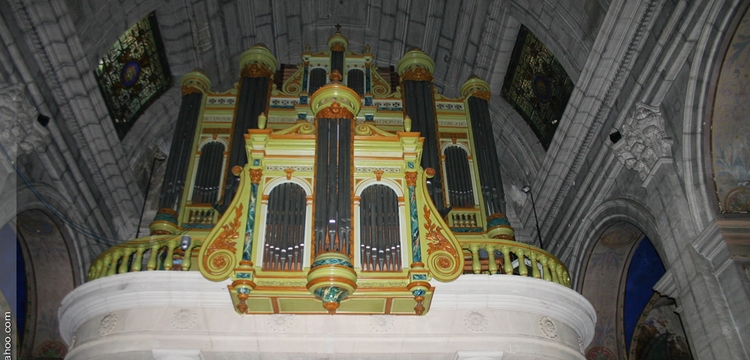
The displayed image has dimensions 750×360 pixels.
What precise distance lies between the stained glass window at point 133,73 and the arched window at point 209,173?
6.55 ft

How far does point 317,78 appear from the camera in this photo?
1181cm

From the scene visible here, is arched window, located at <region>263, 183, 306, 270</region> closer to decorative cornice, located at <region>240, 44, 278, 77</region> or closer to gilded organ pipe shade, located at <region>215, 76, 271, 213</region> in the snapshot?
gilded organ pipe shade, located at <region>215, 76, 271, 213</region>

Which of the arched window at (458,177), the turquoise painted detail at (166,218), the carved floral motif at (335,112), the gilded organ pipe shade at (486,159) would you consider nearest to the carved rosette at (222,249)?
the carved floral motif at (335,112)

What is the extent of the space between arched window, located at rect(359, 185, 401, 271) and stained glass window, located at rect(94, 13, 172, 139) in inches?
230

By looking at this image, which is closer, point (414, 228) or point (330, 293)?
point (330, 293)

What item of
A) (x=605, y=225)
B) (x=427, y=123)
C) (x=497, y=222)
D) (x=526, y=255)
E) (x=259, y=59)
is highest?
(x=259, y=59)

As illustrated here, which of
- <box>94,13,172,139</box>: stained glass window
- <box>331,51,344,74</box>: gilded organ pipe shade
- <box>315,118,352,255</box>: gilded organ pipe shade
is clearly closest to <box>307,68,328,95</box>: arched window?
<box>331,51,344,74</box>: gilded organ pipe shade

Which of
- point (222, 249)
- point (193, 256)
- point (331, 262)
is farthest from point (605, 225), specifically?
point (193, 256)

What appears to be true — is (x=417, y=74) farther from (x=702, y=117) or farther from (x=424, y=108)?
(x=702, y=117)

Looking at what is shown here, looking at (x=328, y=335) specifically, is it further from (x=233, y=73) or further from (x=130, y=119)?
(x=233, y=73)

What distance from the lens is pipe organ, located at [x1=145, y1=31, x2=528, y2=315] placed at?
6441mm

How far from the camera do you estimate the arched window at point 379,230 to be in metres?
6.66

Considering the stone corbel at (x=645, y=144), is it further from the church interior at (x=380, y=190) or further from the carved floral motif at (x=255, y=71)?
the carved floral motif at (x=255, y=71)

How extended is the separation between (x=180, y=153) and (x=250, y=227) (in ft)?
12.7
